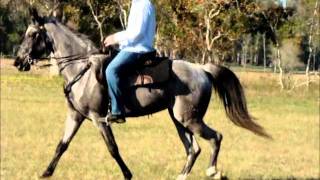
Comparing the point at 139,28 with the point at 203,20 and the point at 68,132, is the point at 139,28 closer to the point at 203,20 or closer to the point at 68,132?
the point at 68,132

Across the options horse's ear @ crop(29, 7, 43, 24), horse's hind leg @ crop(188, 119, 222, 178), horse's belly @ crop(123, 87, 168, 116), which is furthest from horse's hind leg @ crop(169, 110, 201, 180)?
horse's ear @ crop(29, 7, 43, 24)

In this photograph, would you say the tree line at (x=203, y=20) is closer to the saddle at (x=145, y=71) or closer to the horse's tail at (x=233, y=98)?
the horse's tail at (x=233, y=98)

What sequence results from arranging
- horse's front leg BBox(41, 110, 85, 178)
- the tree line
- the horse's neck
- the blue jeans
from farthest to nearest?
the tree line
horse's front leg BBox(41, 110, 85, 178)
the horse's neck
the blue jeans

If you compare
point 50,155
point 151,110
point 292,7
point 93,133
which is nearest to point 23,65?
point 151,110

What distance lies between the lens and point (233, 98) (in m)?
10.4

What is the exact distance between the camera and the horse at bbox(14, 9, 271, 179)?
9.20 m

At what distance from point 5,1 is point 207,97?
4195 centimetres

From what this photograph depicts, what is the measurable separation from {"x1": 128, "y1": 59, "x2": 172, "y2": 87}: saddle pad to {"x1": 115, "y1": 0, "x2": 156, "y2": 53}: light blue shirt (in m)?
0.38

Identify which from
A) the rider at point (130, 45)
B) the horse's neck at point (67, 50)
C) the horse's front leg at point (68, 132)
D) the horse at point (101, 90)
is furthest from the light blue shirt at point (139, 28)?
the horse's front leg at point (68, 132)

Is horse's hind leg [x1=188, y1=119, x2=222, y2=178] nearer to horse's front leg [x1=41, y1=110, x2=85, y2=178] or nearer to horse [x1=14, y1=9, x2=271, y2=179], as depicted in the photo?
horse [x1=14, y1=9, x2=271, y2=179]

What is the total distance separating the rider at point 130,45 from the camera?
8750 mm

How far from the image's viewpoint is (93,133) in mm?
17250

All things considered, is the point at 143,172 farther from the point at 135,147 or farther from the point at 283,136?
the point at 283,136

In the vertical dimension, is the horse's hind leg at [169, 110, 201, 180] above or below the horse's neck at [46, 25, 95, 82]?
below
